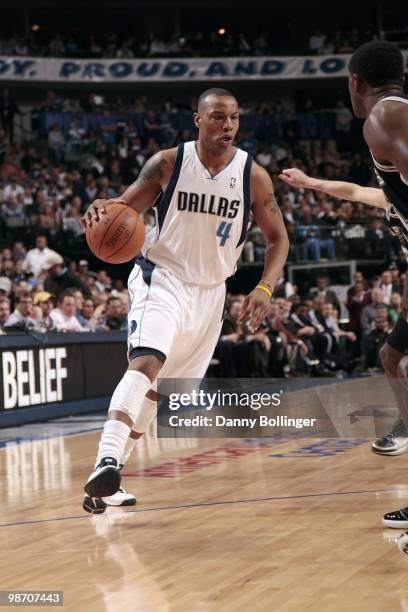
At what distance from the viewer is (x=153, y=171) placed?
5797 mm

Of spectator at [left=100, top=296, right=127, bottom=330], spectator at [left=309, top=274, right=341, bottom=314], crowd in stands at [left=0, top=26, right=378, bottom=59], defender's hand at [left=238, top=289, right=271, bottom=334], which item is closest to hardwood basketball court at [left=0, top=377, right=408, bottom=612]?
defender's hand at [left=238, top=289, right=271, bottom=334]

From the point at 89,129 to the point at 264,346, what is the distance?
13.5 metres

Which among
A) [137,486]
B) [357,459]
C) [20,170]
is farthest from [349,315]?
[137,486]

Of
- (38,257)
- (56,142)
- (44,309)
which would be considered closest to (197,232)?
(44,309)

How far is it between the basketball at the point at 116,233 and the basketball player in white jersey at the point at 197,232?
68mm

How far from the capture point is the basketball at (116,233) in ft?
18.2

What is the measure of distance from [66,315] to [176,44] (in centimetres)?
1958

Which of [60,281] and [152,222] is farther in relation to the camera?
[152,222]

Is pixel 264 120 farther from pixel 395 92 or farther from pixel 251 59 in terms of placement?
pixel 395 92

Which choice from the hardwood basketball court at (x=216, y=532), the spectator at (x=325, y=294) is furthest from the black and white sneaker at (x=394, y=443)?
the spectator at (x=325, y=294)

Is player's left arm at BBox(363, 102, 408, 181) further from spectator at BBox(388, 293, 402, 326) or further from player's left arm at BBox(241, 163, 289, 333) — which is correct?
spectator at BBox(388, 293, 402, 326)

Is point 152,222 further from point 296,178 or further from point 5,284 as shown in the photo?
point 296,178

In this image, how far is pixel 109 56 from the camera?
29703 mm

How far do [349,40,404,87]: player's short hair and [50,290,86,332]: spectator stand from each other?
8.42m
